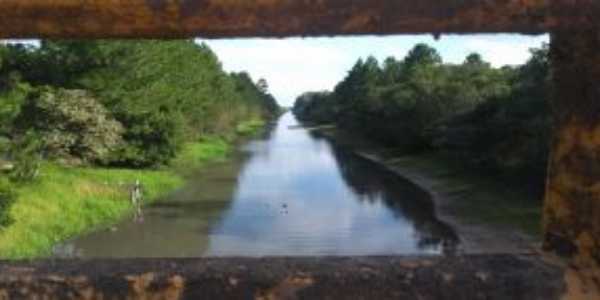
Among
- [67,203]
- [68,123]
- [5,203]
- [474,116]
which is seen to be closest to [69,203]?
[67,203]

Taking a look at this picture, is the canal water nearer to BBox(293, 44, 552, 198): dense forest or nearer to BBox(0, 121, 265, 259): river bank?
BBox(0, 121, 265, 259): river bank

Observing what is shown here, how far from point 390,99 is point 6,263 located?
211 ft

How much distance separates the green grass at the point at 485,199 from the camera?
1283 inches

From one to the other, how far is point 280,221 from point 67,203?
7.66 meters

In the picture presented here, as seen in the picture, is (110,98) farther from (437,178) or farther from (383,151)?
A: (383,151)

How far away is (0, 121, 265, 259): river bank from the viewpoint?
26.6m

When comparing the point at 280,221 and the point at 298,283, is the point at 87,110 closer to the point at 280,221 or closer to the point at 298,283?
the point at 280,221

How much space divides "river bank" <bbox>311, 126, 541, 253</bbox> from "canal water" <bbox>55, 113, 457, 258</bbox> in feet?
2.37

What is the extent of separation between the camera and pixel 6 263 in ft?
7.41

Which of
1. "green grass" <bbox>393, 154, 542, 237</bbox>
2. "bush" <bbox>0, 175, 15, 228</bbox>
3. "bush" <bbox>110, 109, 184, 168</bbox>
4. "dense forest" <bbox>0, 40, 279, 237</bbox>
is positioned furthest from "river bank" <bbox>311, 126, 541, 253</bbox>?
"bush" <bbox>110, 109, 184, 168</bbox>

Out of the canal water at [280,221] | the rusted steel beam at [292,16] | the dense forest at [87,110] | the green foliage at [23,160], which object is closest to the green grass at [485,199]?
the canal water at [280,221]

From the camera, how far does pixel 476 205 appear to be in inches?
1479

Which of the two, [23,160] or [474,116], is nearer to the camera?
[23,160]

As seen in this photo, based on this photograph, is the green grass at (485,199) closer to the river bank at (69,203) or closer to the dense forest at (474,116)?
the dense forest at (474,116)
